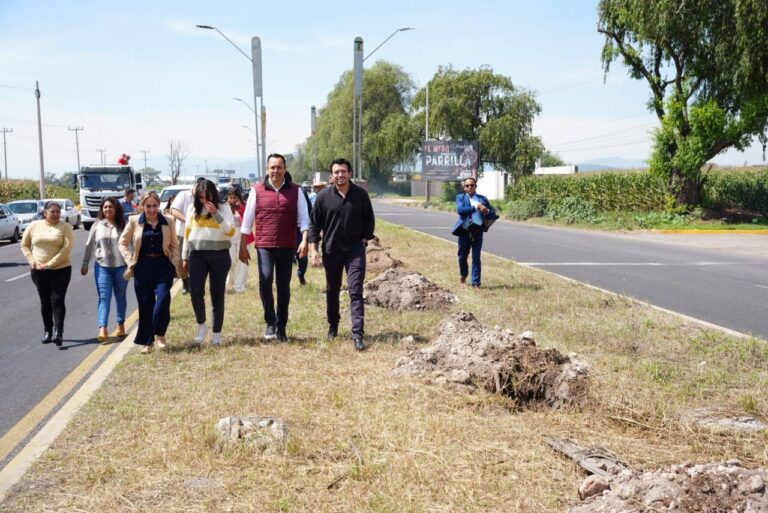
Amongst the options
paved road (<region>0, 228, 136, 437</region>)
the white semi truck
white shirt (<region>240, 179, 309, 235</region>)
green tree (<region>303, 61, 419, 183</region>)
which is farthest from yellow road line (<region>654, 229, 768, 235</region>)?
green tree (<region>303, 61, 419, 183</region>)

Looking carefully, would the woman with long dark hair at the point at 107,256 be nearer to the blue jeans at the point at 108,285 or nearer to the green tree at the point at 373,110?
the blue jeans at the point at 108,285

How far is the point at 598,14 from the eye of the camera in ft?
108

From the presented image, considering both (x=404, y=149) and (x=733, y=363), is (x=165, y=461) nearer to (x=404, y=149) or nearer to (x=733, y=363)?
(x=733, y=363)

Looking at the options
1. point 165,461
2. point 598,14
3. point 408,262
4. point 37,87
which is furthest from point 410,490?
point 37,87

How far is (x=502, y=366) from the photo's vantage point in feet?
19.9

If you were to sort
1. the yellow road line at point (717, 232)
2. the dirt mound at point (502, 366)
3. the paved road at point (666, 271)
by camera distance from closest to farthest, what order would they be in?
the dirt mound at point (502, 366), the paved road at point (666, 271), the yellow road line at point (717, 232)

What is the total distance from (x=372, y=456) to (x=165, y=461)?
1170mm

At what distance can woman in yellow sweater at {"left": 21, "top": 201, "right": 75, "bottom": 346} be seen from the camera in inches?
348

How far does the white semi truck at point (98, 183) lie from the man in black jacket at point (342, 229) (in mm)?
27011

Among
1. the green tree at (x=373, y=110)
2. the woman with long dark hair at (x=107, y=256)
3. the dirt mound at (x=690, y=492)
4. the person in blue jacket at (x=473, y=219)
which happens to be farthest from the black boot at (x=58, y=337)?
the green tree at (x=373, y=110)

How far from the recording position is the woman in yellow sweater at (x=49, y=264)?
8.83 metres

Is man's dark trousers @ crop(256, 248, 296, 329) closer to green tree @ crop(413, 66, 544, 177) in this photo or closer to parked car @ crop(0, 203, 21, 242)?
parked car @ crop(0, 203, 21, 242)

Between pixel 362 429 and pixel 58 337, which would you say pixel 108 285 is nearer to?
pixel 58 337

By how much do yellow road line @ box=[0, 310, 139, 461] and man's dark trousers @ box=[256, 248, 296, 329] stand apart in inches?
68.5
